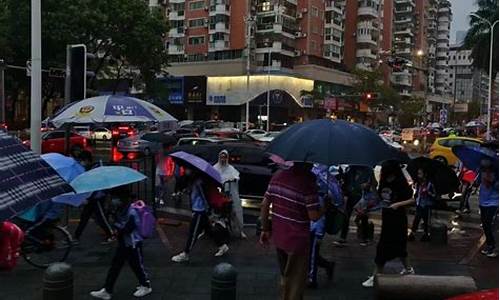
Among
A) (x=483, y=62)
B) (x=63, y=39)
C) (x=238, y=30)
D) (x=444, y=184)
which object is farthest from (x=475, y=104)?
(x=444, y=184)

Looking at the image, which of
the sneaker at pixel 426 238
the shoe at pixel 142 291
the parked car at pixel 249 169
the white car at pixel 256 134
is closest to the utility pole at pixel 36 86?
the parked car at pixel 249 169

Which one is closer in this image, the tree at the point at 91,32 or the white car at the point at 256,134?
the white car at the point at 256,134

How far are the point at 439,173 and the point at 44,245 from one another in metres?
5.77

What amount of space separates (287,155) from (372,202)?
2827 millimetres

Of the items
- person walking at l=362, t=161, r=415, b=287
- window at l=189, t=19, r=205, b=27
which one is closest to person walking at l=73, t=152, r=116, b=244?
person walking at l=362, t=161, r=415, b=287

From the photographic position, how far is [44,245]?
25.7 ft

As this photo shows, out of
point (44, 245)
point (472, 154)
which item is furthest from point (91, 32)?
point (472, 154)

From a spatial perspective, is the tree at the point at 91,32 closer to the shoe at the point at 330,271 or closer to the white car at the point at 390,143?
the white car at the point at 390,143

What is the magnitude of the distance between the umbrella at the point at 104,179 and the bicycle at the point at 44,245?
130 centimetres

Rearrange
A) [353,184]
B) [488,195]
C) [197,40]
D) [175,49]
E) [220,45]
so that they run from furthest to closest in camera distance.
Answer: [175,49] < [197,40] < [220,45] < [353,184] < [488,195]

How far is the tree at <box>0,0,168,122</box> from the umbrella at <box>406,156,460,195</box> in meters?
22.8

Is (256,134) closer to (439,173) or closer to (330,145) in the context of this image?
(439,173)

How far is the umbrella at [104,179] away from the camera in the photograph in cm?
666

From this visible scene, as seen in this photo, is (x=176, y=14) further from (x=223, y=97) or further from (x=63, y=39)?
(x=63, y=39)
